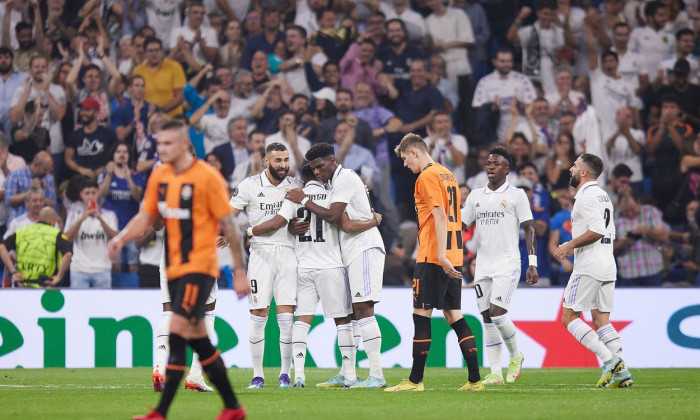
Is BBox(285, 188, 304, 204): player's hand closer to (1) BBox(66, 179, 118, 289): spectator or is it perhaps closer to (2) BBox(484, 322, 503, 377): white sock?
(2) BBox(484, 322, 503, 377): white sock

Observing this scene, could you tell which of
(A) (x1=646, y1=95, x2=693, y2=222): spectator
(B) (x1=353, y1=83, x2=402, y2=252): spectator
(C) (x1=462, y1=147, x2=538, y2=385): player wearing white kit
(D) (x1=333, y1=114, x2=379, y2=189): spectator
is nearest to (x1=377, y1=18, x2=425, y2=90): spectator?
(B) (x1=353, y1=83, x2=402, y2=252): spectator

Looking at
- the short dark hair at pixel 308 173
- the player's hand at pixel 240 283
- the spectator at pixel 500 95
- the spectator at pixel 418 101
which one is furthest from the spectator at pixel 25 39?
the player's hand at pixel 240 283

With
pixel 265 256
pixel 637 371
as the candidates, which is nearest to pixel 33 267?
pixel 265 256

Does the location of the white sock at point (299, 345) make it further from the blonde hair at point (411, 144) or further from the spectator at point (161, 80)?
the spectator at point (161, 80)

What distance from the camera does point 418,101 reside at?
19188 millimetres

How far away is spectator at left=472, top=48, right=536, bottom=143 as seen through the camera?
1930 cm

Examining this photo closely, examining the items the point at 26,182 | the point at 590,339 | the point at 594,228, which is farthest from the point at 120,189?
the point at 590,339

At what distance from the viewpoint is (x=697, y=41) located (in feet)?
65.2

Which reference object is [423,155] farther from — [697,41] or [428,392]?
[697,41]

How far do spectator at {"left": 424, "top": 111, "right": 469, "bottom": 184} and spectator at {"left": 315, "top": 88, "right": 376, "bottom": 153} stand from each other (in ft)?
3.67

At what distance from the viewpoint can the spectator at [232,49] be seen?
19.8 metres

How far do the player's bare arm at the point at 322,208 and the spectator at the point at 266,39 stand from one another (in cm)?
920

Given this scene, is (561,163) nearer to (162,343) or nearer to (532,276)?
(532,276)

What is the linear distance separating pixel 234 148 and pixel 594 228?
8504 mm
